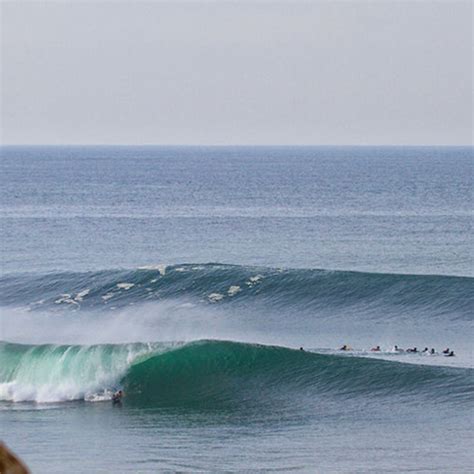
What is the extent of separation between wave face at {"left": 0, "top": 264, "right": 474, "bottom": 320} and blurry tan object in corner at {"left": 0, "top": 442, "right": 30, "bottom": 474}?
119 ft

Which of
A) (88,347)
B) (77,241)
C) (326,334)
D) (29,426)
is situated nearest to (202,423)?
(29,426)

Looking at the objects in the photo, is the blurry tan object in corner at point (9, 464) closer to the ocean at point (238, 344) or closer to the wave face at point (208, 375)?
the ocean at point (238, 344)

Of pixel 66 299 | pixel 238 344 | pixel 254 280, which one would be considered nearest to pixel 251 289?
pixel 254 280

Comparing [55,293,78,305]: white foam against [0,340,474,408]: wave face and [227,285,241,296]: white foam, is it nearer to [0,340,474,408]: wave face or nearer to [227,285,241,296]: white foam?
[227,285,241,296]: white foam

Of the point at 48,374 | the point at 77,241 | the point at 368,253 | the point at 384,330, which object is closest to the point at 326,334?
the point at 384,330

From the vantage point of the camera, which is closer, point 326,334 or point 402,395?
point 402,395

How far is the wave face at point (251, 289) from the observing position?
38656 mm

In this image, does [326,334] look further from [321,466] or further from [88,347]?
[321,466]

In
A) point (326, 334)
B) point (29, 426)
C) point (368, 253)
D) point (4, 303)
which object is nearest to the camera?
point (29, 426)

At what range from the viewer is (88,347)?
29.0 meters

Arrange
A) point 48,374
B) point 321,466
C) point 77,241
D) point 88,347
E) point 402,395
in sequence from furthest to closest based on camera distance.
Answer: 1. point 77,241
2. point 88,347
3. point 48,374
4. point 402,395
5. point 321,466

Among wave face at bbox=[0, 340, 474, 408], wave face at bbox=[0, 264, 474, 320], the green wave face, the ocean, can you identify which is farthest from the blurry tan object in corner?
wave face at bbox=[0, 264, 474, 320]

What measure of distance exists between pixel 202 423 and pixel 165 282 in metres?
20.9

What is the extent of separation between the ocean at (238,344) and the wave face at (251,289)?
0.33ft
